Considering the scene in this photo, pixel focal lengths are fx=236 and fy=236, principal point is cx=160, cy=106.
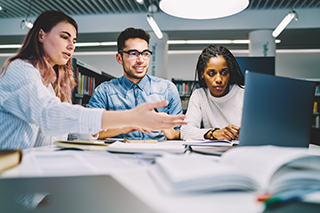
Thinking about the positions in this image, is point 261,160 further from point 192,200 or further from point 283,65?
point 283,65

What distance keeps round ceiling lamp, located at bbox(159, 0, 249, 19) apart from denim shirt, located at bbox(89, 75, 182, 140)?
746 mm

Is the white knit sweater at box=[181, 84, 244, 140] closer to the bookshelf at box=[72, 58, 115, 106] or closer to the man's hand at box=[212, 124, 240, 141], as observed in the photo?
the man's hand at box=[212, 124, 240, 141]

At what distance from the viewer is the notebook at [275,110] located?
2.54 feet

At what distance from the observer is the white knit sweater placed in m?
1.68

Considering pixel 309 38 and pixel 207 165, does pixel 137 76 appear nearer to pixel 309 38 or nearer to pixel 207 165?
pixel 207 165

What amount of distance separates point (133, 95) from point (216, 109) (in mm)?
690

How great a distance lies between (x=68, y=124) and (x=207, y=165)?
0.52 m

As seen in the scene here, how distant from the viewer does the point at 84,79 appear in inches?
129

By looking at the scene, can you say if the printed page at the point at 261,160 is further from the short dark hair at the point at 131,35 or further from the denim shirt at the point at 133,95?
the short dark hair at the point at 131,35

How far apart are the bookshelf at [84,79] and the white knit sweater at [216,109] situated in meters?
1.70

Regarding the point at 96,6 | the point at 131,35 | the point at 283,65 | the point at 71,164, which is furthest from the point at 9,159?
the point at 283,65

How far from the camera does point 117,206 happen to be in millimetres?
938

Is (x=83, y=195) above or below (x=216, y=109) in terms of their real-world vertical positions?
below

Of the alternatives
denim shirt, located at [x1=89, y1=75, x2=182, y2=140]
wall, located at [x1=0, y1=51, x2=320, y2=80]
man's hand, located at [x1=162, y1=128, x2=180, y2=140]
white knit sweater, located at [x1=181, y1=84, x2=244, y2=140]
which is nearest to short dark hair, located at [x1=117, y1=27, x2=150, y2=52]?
denim shirt, located at [x1=89, y1=75, x2=182, y2=140]
